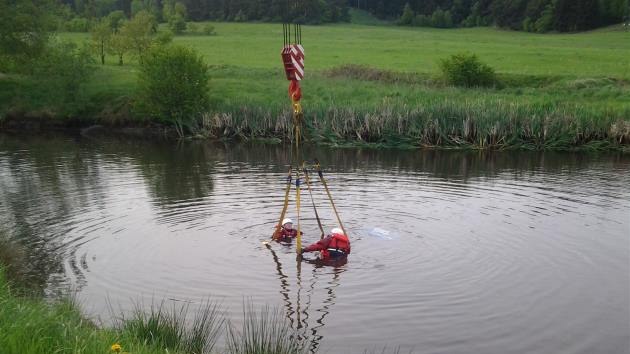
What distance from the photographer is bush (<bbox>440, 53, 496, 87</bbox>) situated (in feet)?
188

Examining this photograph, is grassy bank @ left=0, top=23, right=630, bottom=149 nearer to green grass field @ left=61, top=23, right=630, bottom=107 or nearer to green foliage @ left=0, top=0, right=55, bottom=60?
green grass field @ left=61, top=23, right=630, bottom=107

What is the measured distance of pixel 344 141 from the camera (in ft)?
137

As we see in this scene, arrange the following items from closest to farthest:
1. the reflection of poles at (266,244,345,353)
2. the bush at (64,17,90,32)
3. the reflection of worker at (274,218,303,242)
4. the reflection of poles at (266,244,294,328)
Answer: the reflection of poles at (266,244,345,353), the reflection of poles at (266,244,294,328), the reflection of worker at (274,218,303,242), the bush at (64,17,90,32)

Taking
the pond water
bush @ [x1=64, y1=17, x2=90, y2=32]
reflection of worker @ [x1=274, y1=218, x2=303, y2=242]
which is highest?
bush @ [x1=64, y1=17, x2=90, y2=32]

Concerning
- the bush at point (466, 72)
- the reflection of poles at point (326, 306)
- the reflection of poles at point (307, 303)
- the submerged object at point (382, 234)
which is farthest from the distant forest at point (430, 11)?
the reflection of poles at point (326, 306)

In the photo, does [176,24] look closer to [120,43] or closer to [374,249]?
[120,43]

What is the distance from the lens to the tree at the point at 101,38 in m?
71.3

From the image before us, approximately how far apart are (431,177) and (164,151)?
1721 cm

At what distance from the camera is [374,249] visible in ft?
62.8

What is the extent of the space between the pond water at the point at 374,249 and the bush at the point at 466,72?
80.3ft

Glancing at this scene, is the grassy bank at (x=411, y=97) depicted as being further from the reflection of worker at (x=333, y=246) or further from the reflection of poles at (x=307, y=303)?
the reflection of poles at (x=307, y=303)

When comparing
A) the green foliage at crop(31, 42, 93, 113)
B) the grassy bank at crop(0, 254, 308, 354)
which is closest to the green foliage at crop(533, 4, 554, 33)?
the green foliage at crop(31, 42, 93, 113)

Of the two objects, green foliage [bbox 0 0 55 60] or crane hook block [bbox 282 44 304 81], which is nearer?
crane hook block [bbox 282 44 304 81]

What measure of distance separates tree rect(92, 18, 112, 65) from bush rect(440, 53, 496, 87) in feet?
116
